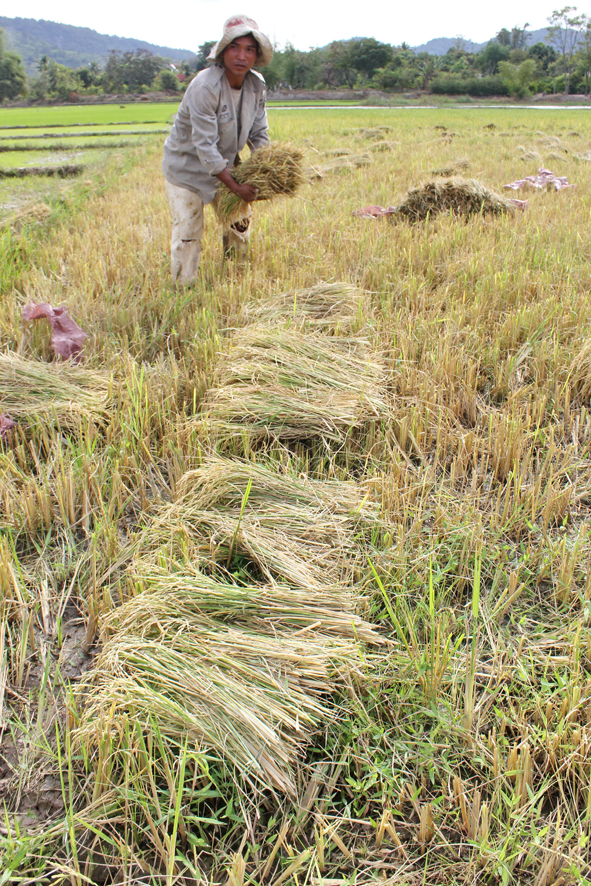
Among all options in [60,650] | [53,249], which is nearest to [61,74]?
[53,249]

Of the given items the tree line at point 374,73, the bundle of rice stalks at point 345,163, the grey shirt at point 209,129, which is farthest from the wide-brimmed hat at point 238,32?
the tree line at point 374,73

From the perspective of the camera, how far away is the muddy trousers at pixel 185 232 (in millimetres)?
3576

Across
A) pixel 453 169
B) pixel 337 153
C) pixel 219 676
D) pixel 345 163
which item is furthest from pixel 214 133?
pixel 337 153

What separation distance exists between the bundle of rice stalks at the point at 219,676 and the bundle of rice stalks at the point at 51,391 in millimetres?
1086

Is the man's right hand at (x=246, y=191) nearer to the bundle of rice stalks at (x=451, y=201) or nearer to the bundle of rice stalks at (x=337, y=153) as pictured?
the bundle of rice stalks at (x=451, y=201)

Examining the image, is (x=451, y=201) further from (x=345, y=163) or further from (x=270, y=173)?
(x=345, y=163)

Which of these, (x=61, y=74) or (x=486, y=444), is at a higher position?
(x=61, y=74)

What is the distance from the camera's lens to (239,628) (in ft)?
4.06

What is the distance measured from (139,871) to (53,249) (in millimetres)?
4424

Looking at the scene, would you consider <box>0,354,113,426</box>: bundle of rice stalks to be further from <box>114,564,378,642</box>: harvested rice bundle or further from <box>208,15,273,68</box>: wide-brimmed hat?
<box>208,15,273,68</box>: wide-brimmed hat

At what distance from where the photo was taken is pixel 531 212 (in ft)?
15.6

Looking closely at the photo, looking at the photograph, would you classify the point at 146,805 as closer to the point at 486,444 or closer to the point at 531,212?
the point at 486,444

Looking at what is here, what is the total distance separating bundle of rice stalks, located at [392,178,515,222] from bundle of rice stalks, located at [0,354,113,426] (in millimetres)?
3492

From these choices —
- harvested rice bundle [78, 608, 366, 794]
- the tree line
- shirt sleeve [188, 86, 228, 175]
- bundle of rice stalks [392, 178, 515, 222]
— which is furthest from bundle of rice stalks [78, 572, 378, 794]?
the tree line
